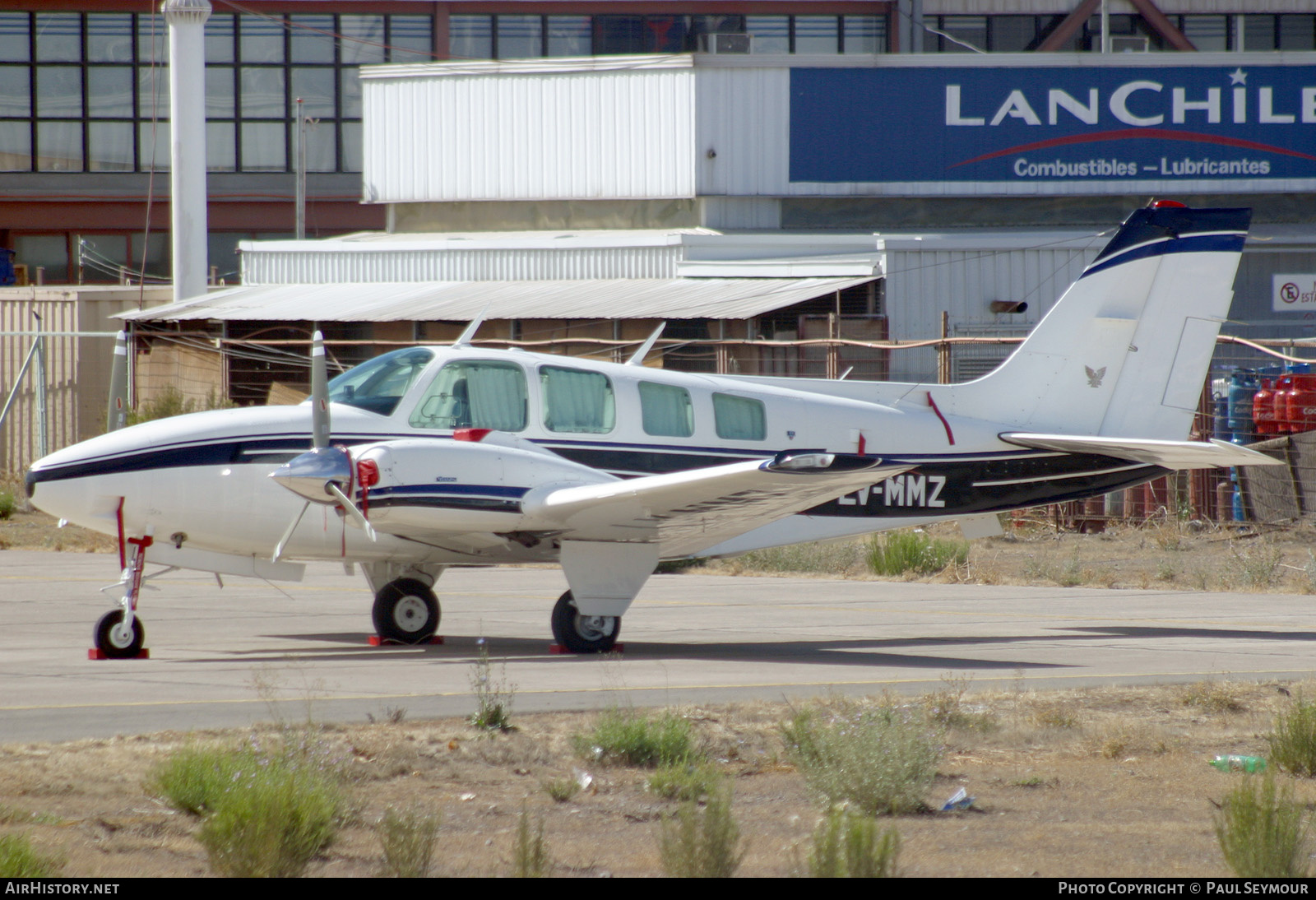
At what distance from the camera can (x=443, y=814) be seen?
6703 mm

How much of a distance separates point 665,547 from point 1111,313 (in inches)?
206

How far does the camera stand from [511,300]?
2753 cm

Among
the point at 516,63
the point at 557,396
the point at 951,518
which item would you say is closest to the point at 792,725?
the point at 557,396

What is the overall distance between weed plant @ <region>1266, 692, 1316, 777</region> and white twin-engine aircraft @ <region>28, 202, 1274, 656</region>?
3399mm

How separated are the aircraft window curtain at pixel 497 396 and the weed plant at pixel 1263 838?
24.1 ft

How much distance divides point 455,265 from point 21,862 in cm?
2602

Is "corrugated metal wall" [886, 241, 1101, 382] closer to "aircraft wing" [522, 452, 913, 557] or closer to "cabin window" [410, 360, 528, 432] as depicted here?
"aircraft wing" [522, 452, 913, 557]

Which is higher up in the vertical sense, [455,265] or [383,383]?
[455,265]

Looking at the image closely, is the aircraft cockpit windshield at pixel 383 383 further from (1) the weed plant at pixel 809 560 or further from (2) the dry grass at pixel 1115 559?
(2) the dry grass at pixel 1115 559

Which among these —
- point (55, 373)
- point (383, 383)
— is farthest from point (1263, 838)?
point (55, 373)

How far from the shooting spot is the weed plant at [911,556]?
61.2 feet

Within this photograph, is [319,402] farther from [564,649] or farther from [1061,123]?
[1061,123]

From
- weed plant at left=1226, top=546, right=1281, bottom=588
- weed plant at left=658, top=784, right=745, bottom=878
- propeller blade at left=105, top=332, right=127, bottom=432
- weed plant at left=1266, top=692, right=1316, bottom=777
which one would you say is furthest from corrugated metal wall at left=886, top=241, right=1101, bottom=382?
weed plant at left=658, top=784, right=745, bottom=878

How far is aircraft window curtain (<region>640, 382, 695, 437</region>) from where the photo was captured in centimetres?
1251
